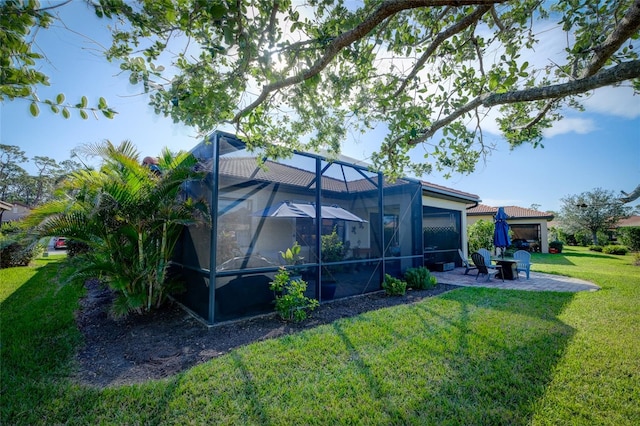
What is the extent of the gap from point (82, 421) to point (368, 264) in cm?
628

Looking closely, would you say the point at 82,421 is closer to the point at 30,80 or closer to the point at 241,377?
the point at 241,377

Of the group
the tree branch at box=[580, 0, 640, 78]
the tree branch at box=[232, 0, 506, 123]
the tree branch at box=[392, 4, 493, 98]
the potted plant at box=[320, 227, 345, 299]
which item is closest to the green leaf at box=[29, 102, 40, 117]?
the tree branch at box=[232, 0, 506, 123]

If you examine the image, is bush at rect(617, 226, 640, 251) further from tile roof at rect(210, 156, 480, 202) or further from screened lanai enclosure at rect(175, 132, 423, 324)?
tile roof at rect(210, 156, 480, 202)

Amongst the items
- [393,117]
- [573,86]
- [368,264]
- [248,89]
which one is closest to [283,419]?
[248,89]

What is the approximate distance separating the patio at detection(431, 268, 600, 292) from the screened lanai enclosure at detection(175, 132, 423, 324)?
1.89 meters

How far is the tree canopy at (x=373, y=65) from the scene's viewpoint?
2566mm

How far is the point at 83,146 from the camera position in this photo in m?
4.66

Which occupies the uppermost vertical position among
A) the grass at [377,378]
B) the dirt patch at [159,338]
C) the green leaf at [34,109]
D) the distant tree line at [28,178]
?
the distant tree line at [28,178]

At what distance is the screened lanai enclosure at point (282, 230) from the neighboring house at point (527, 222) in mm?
17238

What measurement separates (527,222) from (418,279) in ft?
73.1

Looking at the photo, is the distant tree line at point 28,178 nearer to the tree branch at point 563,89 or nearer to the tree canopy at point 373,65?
the tree canopy at point 373,65

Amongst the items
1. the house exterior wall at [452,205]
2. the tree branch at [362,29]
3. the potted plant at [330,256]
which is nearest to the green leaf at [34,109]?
the tree branch at [362,29]

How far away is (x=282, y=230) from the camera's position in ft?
20.2

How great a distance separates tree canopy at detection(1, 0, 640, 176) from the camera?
2.57 meters
